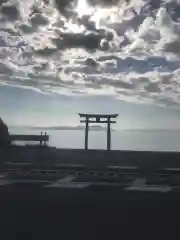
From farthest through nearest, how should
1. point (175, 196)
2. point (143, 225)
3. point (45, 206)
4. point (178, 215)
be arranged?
1. point (175, 196)
2. point (45, 206)
3. point (178, 215)
4. point (143, 225)

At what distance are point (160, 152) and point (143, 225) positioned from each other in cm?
2978

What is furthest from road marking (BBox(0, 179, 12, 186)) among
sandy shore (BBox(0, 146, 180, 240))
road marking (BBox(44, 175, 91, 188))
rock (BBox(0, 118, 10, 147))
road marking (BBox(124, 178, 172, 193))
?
rock (BBox(0, 118, 10, 147))

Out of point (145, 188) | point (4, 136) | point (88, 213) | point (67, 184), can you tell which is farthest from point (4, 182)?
point (4, 136)

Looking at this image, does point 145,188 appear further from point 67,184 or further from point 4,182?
point 4,182

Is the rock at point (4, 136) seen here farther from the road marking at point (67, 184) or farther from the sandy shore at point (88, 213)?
the sandy shore at point (88, 213)

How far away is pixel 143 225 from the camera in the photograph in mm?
6309

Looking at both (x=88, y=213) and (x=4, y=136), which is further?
(x=4, y=136)

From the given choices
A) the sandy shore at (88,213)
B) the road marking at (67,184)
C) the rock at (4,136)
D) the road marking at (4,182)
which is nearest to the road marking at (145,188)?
the sandy shore at (88,213)

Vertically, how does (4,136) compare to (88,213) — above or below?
above

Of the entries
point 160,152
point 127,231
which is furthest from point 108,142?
point 127,231

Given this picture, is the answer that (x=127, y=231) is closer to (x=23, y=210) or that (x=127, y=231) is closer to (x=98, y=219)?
(x=98, y=219)

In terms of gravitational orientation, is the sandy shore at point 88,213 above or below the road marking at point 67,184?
below

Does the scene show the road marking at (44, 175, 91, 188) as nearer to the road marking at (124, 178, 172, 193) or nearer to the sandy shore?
the sandy shore

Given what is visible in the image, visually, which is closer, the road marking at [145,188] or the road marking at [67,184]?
the road marking at [145,188]
